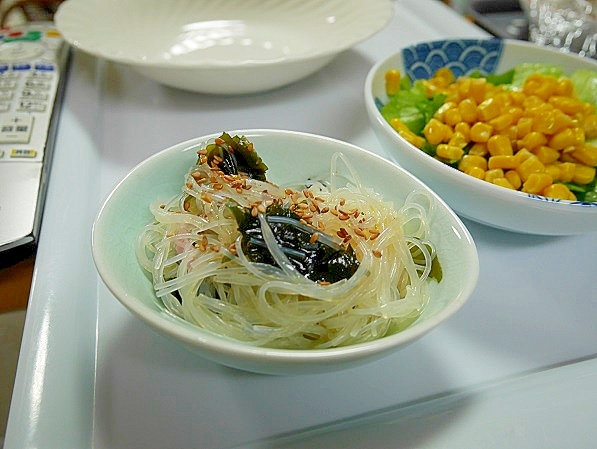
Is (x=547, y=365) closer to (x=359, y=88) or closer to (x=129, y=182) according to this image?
(x=129, y=182)

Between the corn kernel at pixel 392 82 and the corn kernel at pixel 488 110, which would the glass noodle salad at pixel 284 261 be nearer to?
the corn kernel at pixel 488 110

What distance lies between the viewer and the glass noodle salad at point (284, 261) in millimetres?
→ 636

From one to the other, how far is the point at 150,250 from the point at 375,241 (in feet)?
0.93

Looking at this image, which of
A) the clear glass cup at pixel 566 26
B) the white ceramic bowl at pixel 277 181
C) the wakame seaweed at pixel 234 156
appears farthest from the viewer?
the clear glass cup at pixel 566 26

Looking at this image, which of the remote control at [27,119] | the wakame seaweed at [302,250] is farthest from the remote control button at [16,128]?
the wakame seaweed at [302,250]

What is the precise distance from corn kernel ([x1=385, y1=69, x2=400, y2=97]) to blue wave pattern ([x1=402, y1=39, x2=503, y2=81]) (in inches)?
3.0

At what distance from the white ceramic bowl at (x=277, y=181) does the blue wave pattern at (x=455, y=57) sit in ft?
1.57

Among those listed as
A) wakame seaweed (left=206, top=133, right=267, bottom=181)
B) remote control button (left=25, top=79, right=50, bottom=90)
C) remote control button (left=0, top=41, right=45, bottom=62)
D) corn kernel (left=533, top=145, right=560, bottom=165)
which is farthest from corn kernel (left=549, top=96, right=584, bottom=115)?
remote control button (left=0, top=41, right=45, bottom=62)

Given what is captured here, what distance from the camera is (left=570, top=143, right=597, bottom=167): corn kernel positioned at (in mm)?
959

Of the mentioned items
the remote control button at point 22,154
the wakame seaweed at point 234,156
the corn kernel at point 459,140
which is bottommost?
the remote control button at point 22,154

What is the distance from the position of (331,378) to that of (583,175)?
0.58 m

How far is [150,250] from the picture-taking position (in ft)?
2.34

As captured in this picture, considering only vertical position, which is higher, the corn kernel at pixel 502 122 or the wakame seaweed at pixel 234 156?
the wakame seaweed at pixel 234 156

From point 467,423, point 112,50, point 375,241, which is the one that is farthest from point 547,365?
point 112,50
